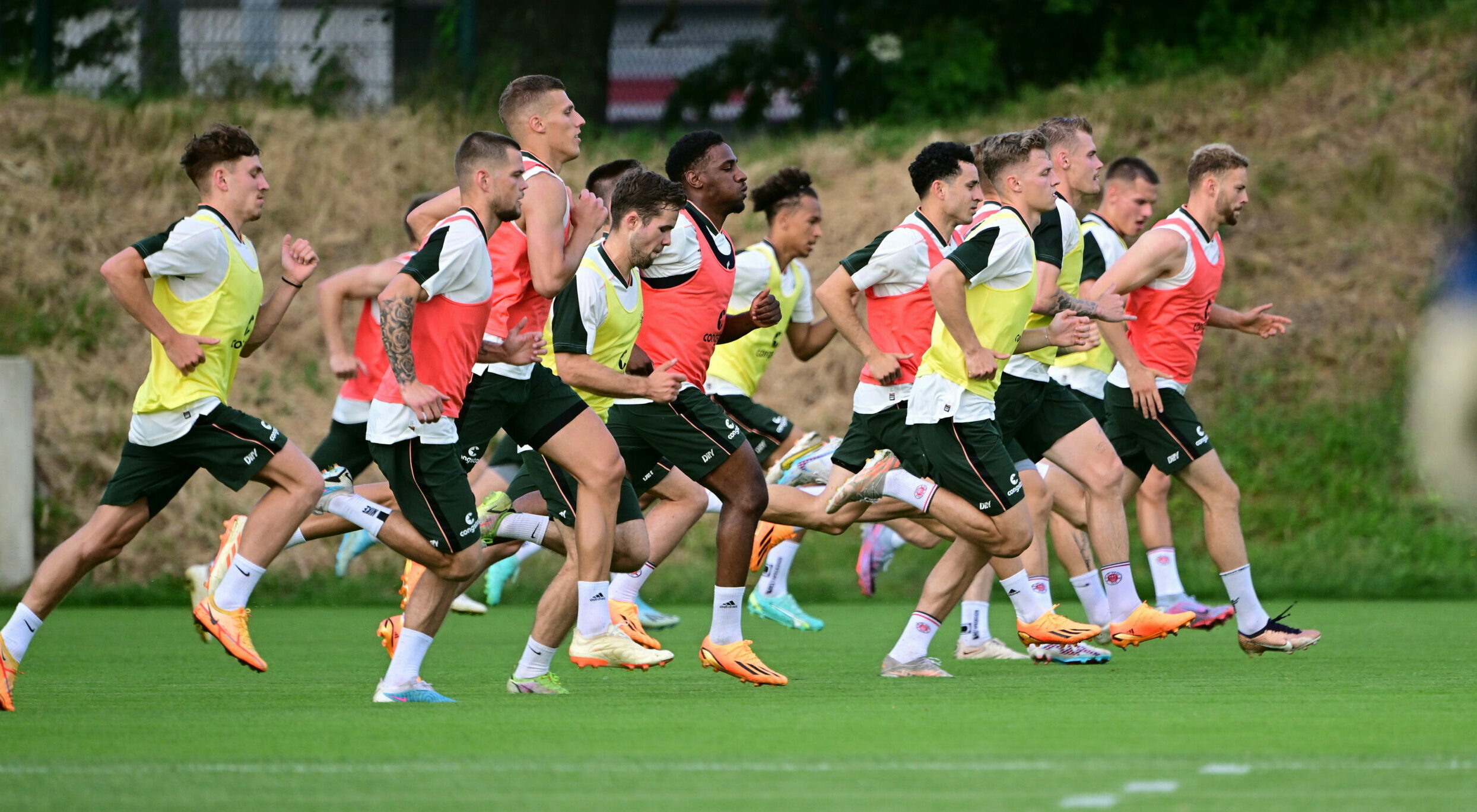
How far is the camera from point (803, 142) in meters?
20.2

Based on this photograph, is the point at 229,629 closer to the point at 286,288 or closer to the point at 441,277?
the point at 286,288

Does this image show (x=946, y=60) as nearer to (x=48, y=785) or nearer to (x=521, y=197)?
(x=521, y=197)

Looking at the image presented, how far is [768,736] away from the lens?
5.95 meters

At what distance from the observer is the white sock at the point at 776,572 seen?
447 inches

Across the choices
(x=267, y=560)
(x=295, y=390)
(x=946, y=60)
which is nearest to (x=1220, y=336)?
(x=946, y=60)

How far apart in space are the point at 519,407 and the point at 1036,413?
2.88 m

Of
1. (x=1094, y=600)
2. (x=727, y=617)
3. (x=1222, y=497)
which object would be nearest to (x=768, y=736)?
(x=727, y=617)

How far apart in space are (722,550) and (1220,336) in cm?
1014

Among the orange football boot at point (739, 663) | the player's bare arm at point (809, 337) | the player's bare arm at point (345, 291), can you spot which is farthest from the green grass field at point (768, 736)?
the player's bare arm at point (345, 291)

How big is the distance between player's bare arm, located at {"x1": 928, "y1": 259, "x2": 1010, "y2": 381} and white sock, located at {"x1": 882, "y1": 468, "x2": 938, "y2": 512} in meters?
0.58

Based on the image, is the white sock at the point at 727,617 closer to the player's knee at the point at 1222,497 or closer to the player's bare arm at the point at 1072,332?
the player's bare arm at the point at 1072,332

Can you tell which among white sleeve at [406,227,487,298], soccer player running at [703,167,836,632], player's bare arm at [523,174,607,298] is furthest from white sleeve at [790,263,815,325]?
white sleeve at [406,227,487,298]

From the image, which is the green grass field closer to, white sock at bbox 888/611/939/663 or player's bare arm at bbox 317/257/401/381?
white sock at bbox 888/611/939/663

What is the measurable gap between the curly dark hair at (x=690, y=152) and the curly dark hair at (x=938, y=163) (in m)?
1.08
